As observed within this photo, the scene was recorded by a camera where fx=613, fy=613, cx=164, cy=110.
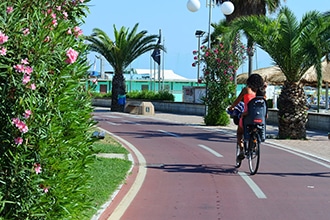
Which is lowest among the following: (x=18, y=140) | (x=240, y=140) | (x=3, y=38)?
(x=240, y=140)

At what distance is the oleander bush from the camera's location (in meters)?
5.32

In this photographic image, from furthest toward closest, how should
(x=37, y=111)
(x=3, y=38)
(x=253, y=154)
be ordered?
(x=253, y=154) < (x=37, y=111) < (x=3, y=38)

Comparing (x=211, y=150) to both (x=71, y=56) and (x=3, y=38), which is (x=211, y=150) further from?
(x=3, y=38)

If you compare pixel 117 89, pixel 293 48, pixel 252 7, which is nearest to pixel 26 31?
pixel 293 48

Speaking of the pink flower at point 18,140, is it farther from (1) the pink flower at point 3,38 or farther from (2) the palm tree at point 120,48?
(2) the palm tree at point 120,48

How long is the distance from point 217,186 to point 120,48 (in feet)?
109

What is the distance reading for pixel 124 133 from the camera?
2212cm

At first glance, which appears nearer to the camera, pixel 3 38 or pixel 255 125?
pixel 3 38

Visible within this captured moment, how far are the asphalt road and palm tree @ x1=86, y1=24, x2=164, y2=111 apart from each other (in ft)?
85.7

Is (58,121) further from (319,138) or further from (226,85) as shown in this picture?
(226,85)

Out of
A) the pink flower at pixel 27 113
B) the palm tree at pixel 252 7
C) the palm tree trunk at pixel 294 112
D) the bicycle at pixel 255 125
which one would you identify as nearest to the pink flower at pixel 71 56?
the pink flower at pixel 27 113

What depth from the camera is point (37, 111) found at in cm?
539

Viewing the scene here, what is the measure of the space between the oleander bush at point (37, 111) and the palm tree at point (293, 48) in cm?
1511

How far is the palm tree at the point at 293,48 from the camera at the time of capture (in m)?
20.2
